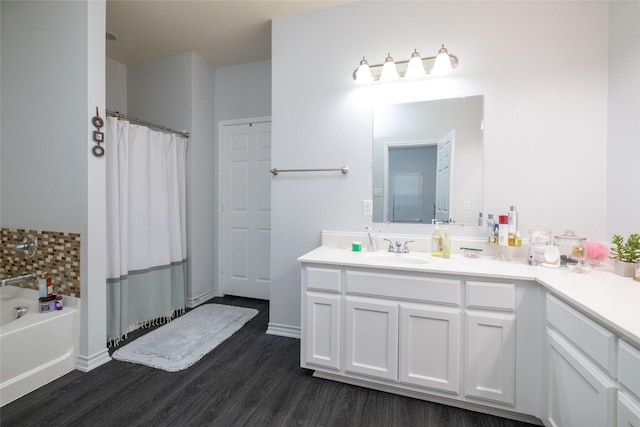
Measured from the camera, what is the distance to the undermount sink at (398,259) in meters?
1.86

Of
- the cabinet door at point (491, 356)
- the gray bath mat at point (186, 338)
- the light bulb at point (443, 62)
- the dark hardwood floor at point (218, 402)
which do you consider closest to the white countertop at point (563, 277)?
the cabinet door at point (491, 356)

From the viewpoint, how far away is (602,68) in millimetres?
1804

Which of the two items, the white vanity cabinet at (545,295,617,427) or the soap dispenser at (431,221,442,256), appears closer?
the white vanity cabinet at (545,295,617,427)

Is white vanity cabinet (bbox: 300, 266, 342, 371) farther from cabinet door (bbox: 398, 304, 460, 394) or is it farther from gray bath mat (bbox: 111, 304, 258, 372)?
gray bath mat (bbox: 111, 304, 258, 372)

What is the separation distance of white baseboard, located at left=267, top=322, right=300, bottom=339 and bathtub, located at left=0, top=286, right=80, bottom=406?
53.1 inches

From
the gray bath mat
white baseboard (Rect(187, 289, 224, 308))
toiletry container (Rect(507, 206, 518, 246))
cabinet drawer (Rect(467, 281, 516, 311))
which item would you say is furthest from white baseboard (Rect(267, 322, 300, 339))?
toiletry container (Rect(507, 206, 518, 246))

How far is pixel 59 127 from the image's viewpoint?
2008mm

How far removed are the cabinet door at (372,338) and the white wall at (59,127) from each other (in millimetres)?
1761

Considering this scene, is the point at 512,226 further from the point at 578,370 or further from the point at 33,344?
the point at 33,344

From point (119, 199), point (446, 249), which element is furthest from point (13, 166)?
point (446, 249)

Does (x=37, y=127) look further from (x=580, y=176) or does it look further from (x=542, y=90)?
(x=580, y=176)

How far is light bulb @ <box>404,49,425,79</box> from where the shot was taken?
78.2 inches

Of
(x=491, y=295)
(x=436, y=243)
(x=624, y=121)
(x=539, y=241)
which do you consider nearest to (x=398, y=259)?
(x=436, y=243)

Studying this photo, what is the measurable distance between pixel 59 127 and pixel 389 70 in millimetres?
A: 2339
